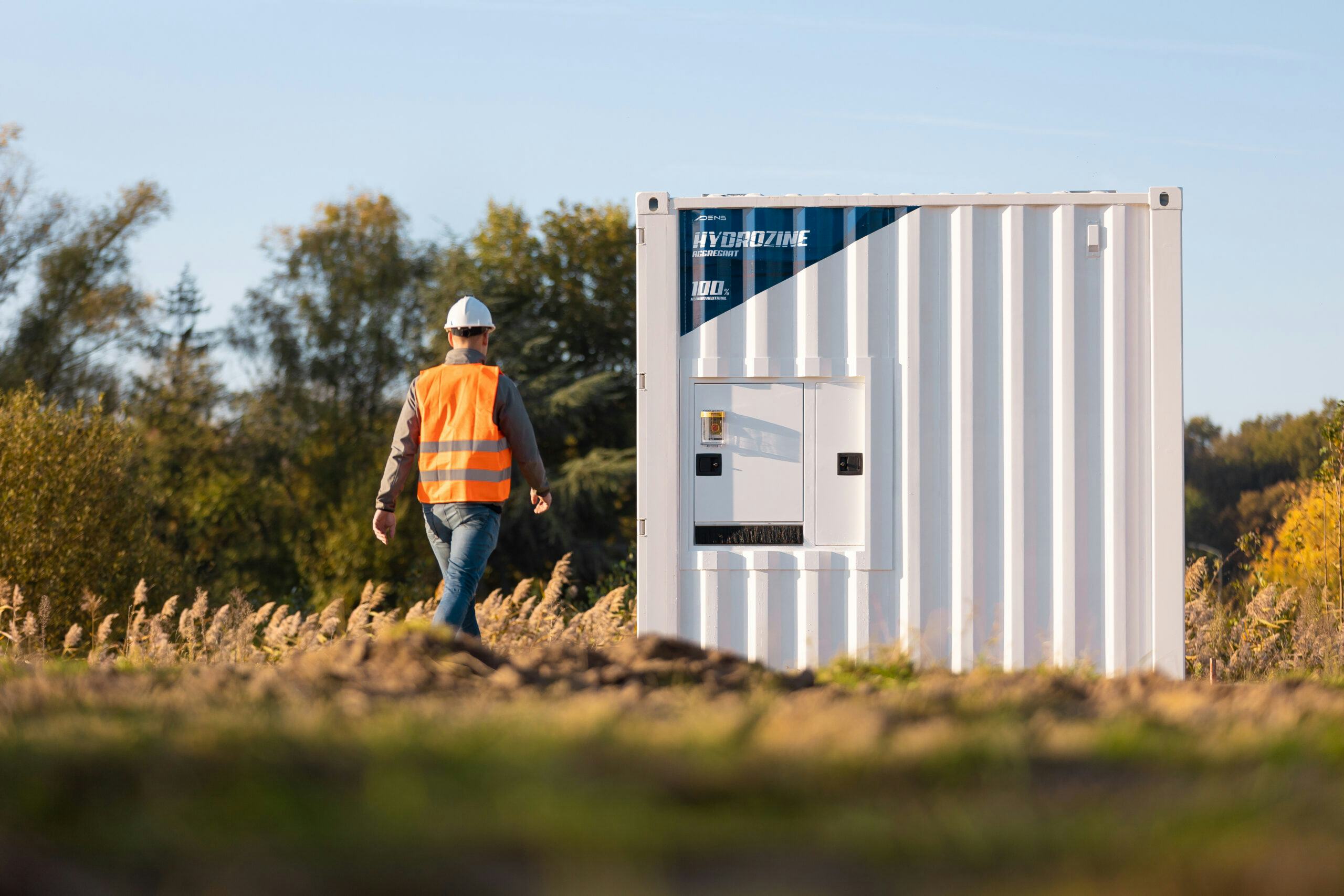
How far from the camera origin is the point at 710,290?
5.82 metres

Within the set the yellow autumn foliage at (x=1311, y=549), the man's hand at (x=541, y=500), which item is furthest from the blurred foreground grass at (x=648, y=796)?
the yellow autumn foliage at (x=1311, y=549)

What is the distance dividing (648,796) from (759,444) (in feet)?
12.9

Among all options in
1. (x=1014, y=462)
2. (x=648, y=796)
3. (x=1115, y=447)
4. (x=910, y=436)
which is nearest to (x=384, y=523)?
(x=910, y=436)

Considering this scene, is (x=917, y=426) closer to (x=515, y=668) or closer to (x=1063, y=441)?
(x=1063, y=441)

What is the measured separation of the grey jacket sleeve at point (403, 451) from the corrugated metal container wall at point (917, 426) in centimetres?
115

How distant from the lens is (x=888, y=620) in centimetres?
579

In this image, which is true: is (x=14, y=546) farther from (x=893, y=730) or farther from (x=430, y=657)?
(x=893, y=730)

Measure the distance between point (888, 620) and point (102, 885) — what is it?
457 cm

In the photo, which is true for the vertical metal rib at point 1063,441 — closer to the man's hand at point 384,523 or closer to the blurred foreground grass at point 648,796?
the blurred foreground grass at point 648,796

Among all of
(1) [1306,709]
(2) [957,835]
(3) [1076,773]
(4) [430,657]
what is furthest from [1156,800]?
(4) [430,657]

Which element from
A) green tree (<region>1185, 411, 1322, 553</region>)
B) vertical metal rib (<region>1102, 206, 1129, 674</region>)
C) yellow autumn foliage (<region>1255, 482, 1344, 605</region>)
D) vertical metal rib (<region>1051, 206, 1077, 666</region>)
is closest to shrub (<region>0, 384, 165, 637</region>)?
vertical metal rib (<region>1051, 206, 1077, 666</region>)

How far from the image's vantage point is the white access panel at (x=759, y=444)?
5.81m

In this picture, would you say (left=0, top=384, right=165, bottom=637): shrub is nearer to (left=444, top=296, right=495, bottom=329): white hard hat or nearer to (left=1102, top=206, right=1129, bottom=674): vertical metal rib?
(left=444, top=296, right=495, bottom=329): white hard hat

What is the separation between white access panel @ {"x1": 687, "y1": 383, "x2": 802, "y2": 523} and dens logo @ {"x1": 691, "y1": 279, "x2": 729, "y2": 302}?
44 cm
